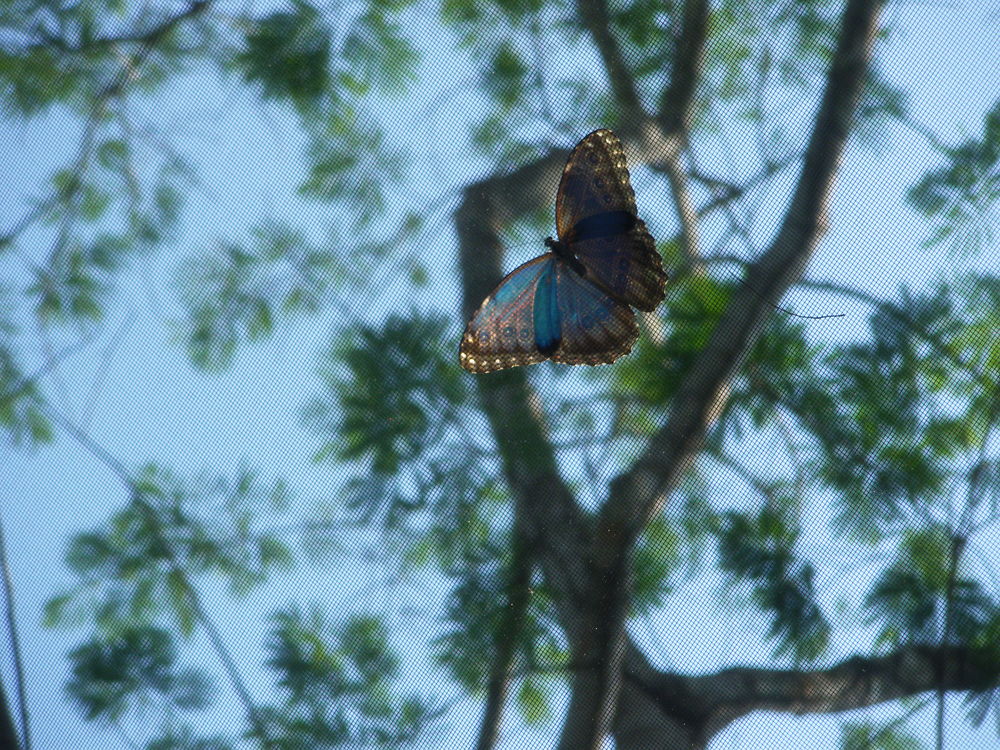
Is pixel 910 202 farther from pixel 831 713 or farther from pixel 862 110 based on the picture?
pixel 831 713

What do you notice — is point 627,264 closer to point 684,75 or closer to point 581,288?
point 581,288

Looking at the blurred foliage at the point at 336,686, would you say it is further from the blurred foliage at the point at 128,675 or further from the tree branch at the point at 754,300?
the tree branch at the point at 754,300

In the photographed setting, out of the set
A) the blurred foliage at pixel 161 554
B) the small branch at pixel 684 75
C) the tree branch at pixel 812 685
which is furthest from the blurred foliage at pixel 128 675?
the small branch at pixel 684 75

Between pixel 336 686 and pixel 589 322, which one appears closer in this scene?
pixel 589 322

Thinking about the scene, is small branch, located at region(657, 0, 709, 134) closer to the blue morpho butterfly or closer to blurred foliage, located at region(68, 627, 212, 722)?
the blue morpho butterfly

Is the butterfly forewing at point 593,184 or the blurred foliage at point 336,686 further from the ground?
the butterfly forewing at point 593,184

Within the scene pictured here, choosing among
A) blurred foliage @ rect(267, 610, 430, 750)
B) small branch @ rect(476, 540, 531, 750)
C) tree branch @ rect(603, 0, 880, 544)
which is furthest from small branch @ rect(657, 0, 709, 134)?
blurred foliage @ rect(267, 610, 430, 750)

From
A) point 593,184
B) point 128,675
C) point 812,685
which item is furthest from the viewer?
point 128,675

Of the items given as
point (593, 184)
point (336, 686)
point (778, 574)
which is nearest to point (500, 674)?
point (336, 686)
